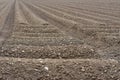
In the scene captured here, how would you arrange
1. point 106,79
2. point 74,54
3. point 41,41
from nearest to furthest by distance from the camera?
point 106,79
point 74,54
point 41,41

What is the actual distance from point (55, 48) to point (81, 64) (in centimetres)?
266

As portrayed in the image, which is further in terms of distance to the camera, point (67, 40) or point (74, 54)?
point (67, 40)

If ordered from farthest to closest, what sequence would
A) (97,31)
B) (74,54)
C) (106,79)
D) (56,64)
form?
(97,31) < (74,54) < (56,64) < (106,79)

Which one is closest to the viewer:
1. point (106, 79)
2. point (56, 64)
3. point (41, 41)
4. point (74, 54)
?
point (106, 79)

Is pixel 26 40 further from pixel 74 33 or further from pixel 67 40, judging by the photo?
pixel 74 33

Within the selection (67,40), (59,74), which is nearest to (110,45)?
(67,40)

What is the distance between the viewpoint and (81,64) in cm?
927

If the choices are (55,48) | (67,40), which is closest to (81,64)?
(55,48)

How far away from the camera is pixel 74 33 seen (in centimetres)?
1695

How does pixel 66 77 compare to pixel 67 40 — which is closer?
→ pixel 66 77

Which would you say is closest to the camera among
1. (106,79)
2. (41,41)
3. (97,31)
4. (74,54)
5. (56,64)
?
(106,79)

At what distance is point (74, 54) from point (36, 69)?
274cm

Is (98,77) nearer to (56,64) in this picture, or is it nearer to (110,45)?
(56,64)

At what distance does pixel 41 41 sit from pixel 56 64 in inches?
168
